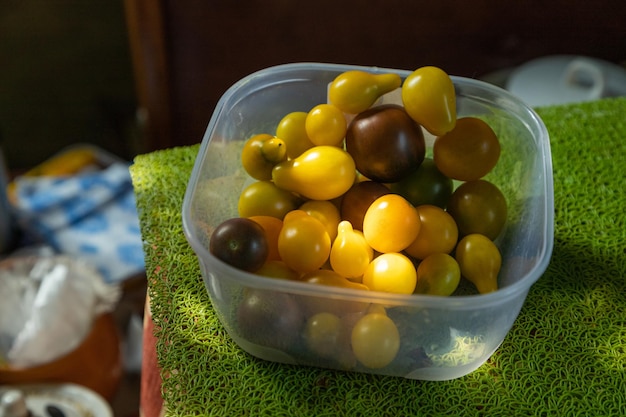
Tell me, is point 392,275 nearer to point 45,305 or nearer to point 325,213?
point 325,213

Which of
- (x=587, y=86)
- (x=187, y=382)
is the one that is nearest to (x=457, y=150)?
(x=187, y=382)

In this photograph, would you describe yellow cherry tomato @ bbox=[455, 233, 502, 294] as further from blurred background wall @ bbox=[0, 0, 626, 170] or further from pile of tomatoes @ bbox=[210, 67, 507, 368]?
blurred background wall @ bbox=[0, 0, 626, 170]

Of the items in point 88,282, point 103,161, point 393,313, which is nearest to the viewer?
point 393,313

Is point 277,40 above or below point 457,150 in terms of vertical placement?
below

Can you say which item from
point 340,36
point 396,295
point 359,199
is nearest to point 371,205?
point 359,199

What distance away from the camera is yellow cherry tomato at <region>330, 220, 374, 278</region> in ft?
1.82

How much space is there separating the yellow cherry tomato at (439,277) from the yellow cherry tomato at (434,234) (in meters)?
0.02

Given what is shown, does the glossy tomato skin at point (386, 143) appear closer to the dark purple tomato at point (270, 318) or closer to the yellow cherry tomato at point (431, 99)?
the yellow cherry tomato at point (431, 99)

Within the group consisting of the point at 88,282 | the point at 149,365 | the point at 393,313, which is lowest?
the point at 88,282

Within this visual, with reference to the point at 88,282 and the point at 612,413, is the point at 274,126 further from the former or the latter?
the point at 88,282

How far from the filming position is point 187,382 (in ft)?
1.87

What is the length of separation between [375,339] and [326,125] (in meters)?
0.20

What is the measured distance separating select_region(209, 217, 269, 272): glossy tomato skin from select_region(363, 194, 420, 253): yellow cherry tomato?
0.09 m

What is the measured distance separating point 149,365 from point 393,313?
0.94 ft
